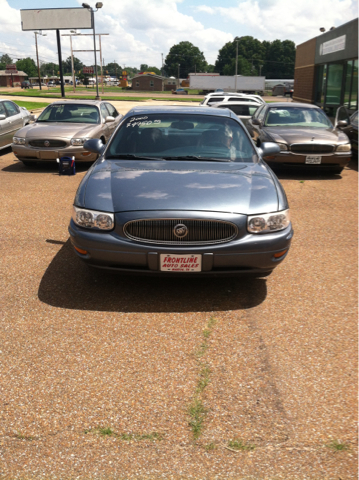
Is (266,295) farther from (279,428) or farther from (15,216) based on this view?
(15,216)

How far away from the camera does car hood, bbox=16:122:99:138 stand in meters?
10.3

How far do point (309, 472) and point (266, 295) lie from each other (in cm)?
214

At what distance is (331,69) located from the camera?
29047mm

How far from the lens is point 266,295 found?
442cm

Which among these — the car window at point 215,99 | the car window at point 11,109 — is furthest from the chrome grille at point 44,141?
the car window at point 215,99

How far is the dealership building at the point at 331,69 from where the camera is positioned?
2369 centimetres

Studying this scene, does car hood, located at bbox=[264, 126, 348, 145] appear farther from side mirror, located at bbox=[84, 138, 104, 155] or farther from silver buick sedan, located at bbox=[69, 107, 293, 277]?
silver buick sedan, located at bbox=[69, 107, 293, 277]

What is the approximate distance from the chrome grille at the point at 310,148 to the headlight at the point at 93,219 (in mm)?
6556

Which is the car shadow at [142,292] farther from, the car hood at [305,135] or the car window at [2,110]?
the car window at [2,110]

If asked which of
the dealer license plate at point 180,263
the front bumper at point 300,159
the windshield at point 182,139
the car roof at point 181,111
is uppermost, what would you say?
the car roof at point 181,111

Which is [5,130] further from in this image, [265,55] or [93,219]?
[265,55]

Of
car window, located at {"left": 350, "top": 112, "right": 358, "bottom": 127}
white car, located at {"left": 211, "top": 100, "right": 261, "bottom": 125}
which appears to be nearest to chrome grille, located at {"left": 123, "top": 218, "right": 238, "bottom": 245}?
car window, located at {"left": 350, "top": 112, "right": 358, "bottom": 127}

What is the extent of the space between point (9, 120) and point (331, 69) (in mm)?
21959

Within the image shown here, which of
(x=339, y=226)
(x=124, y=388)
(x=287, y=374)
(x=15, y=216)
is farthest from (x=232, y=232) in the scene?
(x=15, y=216)
